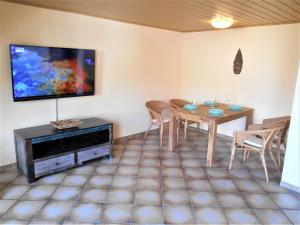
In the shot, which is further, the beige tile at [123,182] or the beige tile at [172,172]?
the beige tile at [172,172]

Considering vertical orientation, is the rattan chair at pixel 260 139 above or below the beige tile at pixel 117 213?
above

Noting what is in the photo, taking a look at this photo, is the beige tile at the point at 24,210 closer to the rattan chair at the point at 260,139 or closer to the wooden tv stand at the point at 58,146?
the wooden tv stand at the point at 58,146

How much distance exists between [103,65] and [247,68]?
2527mm

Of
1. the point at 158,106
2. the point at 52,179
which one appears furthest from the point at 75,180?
the point at 158,106

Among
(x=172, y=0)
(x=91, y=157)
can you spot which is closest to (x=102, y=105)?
(x=91, y=157)

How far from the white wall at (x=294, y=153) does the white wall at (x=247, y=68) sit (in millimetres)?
1292

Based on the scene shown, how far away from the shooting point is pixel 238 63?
4.50 m

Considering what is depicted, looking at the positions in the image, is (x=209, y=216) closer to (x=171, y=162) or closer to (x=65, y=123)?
(x=171, y=162)

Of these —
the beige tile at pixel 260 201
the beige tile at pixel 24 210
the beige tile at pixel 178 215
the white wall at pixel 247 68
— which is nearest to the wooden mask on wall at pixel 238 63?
the white wall at pixel 247 68

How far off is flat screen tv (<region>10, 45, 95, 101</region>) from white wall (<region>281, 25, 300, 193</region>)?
2775mm

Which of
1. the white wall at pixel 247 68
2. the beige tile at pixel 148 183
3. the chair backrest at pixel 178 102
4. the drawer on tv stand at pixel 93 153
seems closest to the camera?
the beige tile at pixel 148 183

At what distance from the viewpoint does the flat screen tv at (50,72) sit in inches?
119

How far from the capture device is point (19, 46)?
116 inches

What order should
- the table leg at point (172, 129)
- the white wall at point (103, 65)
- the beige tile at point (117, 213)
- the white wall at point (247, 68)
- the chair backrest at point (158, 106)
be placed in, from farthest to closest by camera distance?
the chair backrest at point (158, 106) → the table leg at point (172, 129) → the white wall at point (247, 68) → the white wall at point (103, 65) → the beige tile at point (117, 213)
